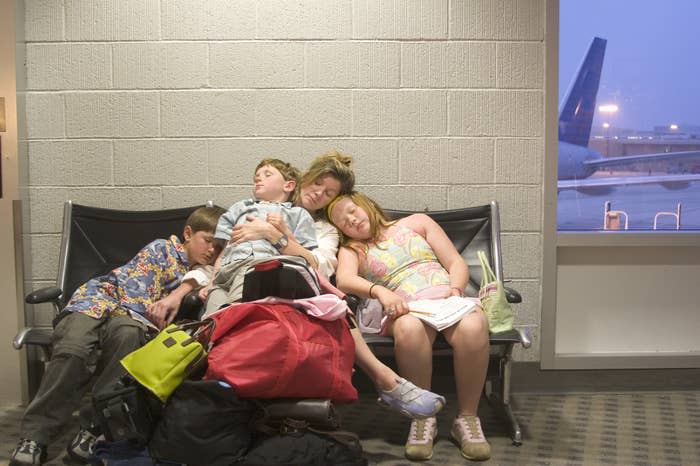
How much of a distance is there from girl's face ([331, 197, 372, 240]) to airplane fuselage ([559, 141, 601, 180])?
3.63 ft

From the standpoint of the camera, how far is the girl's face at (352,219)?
9.76 ft

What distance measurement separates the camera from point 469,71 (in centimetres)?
332

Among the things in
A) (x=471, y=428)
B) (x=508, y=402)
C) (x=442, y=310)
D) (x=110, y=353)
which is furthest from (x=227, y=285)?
(x=508, y=402)

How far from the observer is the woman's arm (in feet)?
9.50

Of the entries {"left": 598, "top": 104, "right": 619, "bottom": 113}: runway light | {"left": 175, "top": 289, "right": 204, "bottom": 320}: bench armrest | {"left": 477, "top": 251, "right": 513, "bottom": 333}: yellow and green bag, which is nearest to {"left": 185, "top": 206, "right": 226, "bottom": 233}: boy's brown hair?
{"left": 175, "top": 289, "right": 204, "bottom": 320}: bench armrest

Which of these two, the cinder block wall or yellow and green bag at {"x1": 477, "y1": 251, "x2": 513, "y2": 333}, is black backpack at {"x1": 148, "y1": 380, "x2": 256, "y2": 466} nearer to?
yellow and green bag at {"x1": 477, "y1": 251, "x2": 513, "y2": 333}

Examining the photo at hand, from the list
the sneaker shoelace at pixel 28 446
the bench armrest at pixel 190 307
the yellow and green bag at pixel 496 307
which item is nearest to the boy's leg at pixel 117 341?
the bench armrest at pixel 190 307

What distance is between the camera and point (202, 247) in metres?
2.96

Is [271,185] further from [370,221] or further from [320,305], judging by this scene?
[320,305]

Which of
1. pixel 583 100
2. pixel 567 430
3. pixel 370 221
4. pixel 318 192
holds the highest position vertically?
pixel 583 100

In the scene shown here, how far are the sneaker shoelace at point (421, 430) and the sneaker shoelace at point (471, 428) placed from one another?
0.36ft

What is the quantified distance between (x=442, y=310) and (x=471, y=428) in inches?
17.1

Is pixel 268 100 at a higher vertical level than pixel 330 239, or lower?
higher

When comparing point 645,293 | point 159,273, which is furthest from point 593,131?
point 159,273
